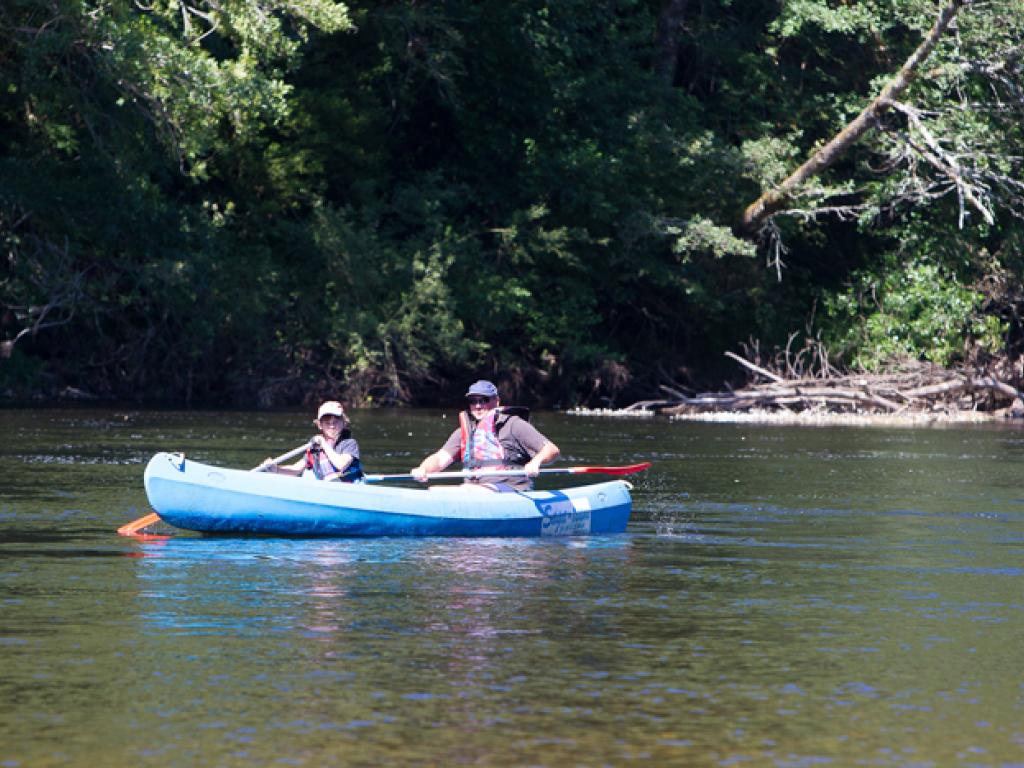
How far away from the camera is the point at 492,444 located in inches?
598

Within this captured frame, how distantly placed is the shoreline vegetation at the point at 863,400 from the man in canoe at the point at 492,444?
60.1 ft

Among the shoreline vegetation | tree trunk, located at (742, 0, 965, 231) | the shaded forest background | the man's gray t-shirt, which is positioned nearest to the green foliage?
the shaded forest background

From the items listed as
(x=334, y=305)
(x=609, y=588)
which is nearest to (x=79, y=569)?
(x=609, y=588)

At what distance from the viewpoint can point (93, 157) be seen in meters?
30.0

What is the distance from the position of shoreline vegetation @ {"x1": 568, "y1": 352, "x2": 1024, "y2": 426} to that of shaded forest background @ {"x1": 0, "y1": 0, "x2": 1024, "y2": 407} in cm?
131

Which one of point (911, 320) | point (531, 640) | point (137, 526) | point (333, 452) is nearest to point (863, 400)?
point (911, 320)

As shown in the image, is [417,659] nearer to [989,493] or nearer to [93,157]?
[989,493]

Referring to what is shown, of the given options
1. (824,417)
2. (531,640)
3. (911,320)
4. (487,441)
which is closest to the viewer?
(531,640)

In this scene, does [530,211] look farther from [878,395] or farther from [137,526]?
[137,526]

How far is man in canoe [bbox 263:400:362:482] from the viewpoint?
1463 centimetres

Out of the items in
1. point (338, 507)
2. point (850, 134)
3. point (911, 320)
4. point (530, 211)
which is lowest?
point (338, 507)

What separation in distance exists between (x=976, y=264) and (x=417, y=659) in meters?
30.8

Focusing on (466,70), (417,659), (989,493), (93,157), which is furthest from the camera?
(466,70)

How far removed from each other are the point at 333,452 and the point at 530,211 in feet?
69.9
